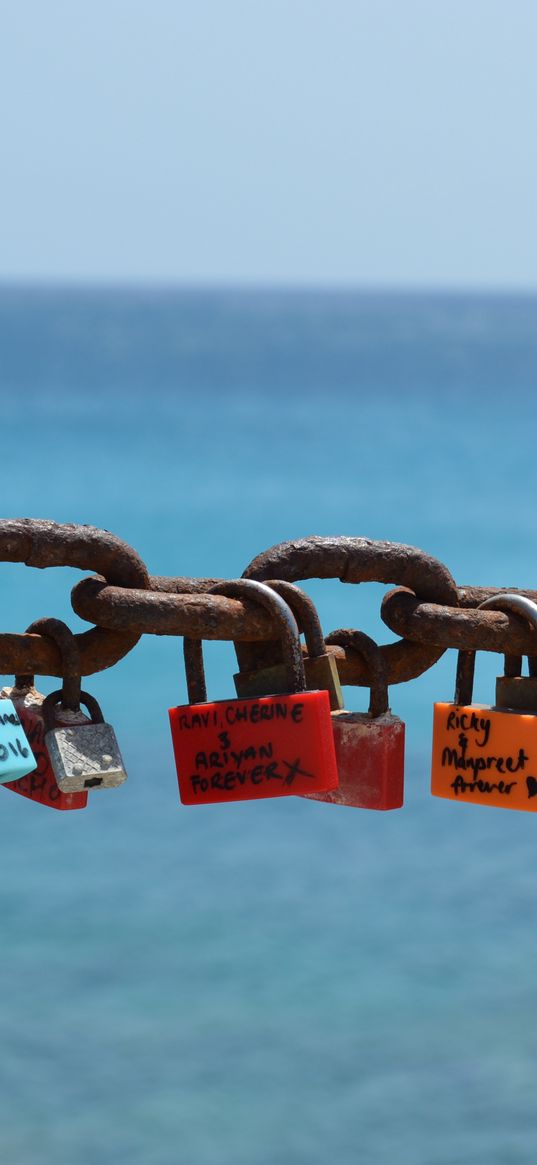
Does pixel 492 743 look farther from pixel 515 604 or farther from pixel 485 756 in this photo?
pixel 515 604

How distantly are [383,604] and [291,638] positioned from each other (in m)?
0.23

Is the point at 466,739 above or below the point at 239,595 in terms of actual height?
below

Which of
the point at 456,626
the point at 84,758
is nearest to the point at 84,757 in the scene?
the point at 84,758

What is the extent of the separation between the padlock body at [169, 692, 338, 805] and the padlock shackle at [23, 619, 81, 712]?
0.39ft

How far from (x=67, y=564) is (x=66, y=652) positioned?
0.11 metres

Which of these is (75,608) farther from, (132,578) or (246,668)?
(246,668)

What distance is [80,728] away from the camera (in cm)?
252

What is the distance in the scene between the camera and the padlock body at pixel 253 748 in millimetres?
2533

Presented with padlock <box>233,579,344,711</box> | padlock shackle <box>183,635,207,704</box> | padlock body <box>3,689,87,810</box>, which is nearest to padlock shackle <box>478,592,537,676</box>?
padlock <box>233,579,344,711</box>

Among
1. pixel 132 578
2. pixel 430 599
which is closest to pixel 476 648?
pixel 430 599

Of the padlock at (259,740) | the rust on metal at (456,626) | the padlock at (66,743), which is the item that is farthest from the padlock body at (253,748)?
the rust on metal at (456,626)

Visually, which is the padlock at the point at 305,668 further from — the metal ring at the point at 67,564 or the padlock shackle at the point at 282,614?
the metal ring at the point at 67,564

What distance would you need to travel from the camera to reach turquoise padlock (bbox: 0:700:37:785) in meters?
2.47

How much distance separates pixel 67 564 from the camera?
2.53 m
